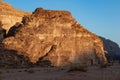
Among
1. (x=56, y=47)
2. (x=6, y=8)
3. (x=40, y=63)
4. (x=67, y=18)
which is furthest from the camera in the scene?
(x=6, y=8)

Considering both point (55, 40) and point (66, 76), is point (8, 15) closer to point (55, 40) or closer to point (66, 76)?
point (55, 40)

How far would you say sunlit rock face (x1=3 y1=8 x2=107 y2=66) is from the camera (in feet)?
273

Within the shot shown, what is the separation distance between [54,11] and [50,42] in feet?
29.4

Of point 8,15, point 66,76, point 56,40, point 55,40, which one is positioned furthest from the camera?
point 8,15

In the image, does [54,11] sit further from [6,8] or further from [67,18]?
[6,8]

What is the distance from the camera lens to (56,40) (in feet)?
284

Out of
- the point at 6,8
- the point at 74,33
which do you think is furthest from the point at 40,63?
the point at 6,8

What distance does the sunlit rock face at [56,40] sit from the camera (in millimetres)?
83312

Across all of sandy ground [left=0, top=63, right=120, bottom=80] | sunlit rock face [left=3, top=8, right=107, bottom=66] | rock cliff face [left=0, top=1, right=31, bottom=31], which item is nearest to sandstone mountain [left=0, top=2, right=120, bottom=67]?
sunlit rock face [left=3, top=8, right=107, bottom=66]

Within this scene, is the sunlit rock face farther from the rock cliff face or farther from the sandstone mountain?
the rock cliff face

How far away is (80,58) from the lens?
8725cm

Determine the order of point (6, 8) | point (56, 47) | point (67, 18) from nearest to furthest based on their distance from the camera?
point (56, 47)
point (67, 18)
point (6, 8)

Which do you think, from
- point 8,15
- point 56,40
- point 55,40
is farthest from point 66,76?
point 8,15

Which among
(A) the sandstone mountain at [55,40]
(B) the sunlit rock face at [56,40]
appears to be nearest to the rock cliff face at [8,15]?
(A) the sandstone mountain at [55,40]
